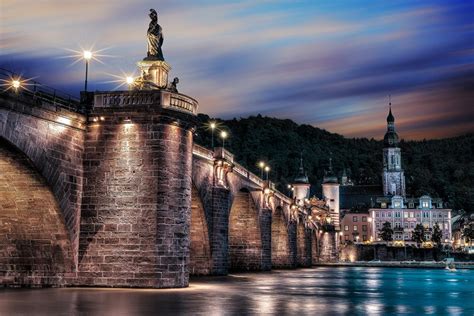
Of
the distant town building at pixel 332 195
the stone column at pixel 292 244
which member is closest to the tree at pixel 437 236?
the distant town building at pixel 332 195

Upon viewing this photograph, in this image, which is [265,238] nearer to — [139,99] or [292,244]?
[292,244]

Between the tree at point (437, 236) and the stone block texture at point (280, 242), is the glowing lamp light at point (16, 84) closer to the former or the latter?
the stone block texture at point (280, 242)

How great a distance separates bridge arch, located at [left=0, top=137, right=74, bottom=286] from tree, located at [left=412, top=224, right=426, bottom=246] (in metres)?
147

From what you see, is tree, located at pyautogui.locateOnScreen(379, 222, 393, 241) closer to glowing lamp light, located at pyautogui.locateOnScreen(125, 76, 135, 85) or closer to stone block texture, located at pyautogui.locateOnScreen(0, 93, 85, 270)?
glowing lamp light, located at pyautogui.locateOnScreen(125, 76, 135, 85)

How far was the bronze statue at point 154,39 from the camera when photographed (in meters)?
34.3

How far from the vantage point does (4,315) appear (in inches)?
673

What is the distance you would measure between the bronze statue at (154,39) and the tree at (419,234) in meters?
142

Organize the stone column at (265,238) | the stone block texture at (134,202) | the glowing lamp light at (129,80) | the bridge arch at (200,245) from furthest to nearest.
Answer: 1. the stone column at (265,238)
2. the bridge arch at (200,245)
3. the glowing lamp light at (129,80)
4. the stone block texture at (134,202)

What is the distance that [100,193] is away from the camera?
30.9m

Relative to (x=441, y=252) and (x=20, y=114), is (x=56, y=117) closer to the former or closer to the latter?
(x=20, y=114)

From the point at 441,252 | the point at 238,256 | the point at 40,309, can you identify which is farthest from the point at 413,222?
the point at 40,309

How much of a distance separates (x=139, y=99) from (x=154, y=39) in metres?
4.94

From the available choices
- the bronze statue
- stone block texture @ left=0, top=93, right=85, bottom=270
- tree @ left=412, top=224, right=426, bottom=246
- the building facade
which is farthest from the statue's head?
the building facade

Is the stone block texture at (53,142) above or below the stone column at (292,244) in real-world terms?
above
